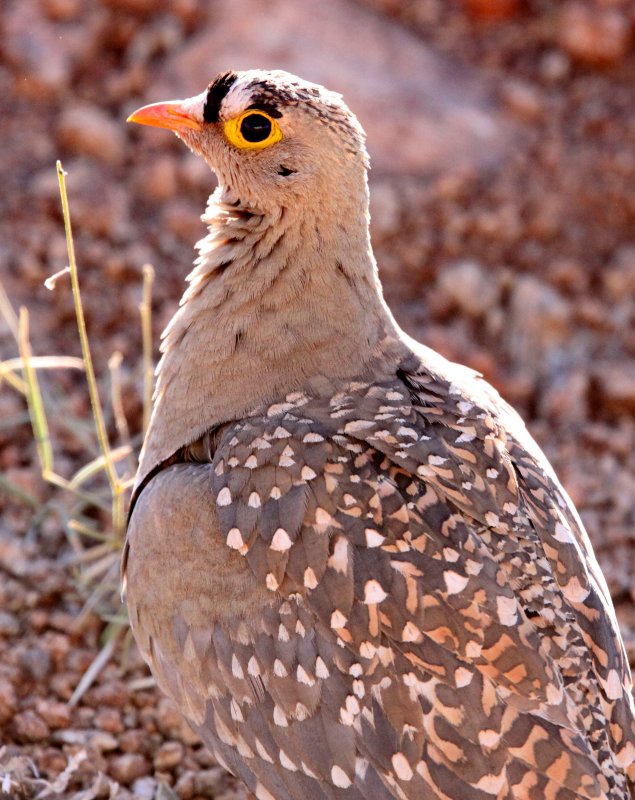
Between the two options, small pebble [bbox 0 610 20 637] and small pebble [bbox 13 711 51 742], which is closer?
small pebble [bbox 13 711 51 742]

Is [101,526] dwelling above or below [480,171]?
below

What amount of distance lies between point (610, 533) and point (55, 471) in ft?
7.56

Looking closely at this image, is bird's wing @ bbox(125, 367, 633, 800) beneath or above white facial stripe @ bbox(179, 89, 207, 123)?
beneath

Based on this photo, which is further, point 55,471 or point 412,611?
point 55,471

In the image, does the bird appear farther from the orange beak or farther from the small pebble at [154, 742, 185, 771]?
the small pebble at [154, 742, 185, 771]

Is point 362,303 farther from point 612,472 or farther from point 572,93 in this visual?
point 572,93

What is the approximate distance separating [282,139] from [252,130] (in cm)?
10

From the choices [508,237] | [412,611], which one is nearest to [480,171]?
[508,237]

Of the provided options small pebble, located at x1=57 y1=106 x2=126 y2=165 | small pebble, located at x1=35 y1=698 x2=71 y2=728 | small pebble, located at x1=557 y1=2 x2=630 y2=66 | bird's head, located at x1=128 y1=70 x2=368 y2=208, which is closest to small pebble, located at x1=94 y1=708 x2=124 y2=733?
small pebble, located at x1=35 y1=698 x2=71 y2=728

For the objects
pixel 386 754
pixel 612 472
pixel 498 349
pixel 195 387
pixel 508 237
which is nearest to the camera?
pixel 386 754

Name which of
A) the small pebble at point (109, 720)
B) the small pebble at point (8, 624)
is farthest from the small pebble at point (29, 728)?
the small pebble at point (8, 624)

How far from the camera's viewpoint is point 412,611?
9.76 ft

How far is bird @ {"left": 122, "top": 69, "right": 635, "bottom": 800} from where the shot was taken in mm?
2932

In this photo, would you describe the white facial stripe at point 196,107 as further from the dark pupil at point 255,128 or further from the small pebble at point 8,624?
the small pebble at point 8,624
